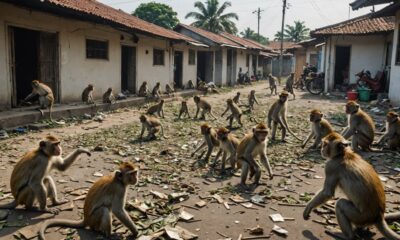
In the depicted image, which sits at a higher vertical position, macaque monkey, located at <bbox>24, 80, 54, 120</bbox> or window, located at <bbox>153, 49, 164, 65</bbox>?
window, located at <bbox>153, 49, 164, 65</bbox>

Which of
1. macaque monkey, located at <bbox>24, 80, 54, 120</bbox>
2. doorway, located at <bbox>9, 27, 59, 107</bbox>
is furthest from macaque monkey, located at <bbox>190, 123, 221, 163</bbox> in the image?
doorway, located at <bbox>9, 27, 59, 107</bbox>

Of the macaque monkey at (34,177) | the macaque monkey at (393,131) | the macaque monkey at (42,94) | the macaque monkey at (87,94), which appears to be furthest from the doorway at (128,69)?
the macaque monkey at (34,177)

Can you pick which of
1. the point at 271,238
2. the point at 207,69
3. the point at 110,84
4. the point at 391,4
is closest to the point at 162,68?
the point at 110,84

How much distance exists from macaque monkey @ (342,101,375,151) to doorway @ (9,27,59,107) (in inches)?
443

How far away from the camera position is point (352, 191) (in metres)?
5.03

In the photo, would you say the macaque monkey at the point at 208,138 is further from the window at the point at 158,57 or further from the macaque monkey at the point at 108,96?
the window at the point at 158,57

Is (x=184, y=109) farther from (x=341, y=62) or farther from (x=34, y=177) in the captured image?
(x=341, y=62)

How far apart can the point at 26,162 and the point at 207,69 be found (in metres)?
29.6

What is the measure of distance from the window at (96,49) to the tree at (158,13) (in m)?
48.3

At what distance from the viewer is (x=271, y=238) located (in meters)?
5.47

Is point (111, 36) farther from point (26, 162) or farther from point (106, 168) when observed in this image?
point (26, 162)

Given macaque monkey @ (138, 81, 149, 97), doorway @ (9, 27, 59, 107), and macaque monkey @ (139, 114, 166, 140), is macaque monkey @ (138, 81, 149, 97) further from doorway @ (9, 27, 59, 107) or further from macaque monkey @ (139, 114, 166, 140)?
macaque monkey @ (139, 114, 166, 140)

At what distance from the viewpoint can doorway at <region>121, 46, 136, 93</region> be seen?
21.7m

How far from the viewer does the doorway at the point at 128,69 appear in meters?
21.7
